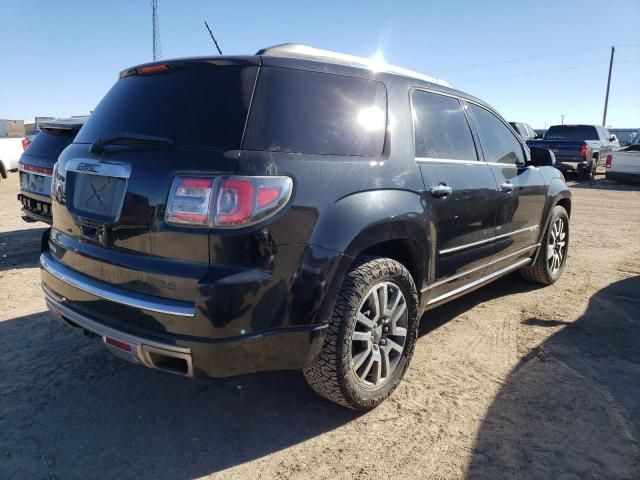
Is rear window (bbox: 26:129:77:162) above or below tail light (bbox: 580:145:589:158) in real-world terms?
below

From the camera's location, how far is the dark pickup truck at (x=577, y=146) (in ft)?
52.8

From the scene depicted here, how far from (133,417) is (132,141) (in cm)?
149

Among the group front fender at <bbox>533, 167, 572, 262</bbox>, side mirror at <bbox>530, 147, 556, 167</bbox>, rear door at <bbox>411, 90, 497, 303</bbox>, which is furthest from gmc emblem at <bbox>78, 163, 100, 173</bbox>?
front fender at <bbox>533, 167, 572, 262</bbox>

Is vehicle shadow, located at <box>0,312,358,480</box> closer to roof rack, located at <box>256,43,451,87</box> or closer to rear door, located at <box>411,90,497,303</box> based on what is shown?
rear door, located at <box>411,90,497,303</box>

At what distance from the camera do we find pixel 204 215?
208 centimetres

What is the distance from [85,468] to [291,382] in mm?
1240

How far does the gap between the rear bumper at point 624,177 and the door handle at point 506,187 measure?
47.2 feet

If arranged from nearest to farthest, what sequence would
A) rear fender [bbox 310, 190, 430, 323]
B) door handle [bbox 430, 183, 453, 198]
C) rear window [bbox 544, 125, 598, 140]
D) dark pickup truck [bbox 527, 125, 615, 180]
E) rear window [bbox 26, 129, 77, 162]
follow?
rear fender [bbox 310, 190, 430, 323] → door handle [bbox 430, 183, 453, 198] → rear window [bbox 26, 129, 77, 162] → dark pickup truck [bbox 527, 125, 615, 180] → rear window [bbox 544, 125, 598, 140]

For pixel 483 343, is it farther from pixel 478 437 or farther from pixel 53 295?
pixel 53 295

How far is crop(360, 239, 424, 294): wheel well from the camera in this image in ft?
9.32

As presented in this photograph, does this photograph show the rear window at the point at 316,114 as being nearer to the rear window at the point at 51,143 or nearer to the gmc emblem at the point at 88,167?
the gmc emblem at the point at 88,167

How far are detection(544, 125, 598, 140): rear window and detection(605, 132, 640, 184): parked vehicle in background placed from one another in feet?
6.32

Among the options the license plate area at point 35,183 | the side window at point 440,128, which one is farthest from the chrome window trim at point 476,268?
A: the license plate area at point 35,183

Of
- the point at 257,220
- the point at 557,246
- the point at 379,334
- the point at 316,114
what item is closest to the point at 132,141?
the point at 257,220
